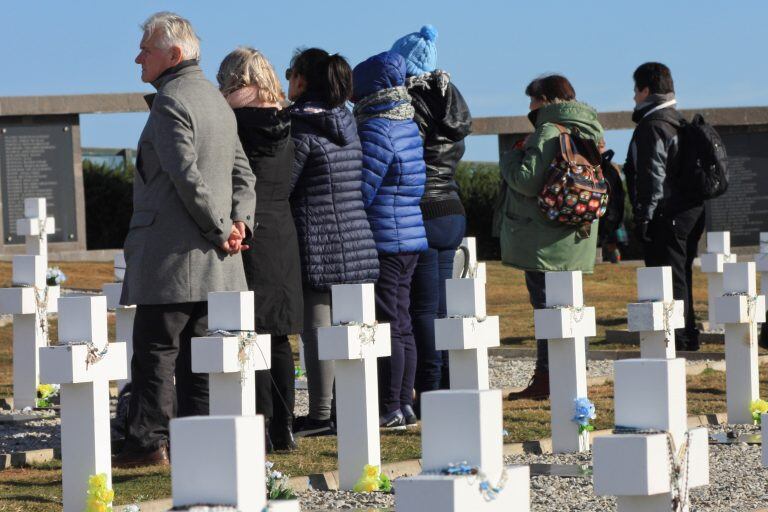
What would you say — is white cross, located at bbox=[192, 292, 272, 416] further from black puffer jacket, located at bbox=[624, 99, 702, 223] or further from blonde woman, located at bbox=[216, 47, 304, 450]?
black puffer jacket, located at bbox=[624, 99, 702, 223]

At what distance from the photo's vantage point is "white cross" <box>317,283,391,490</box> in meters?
5.58

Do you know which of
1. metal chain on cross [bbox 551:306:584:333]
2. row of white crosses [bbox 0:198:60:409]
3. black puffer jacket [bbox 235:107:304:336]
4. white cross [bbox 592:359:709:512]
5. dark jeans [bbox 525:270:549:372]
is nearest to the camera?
white cross [bbox 592:359:709:512]

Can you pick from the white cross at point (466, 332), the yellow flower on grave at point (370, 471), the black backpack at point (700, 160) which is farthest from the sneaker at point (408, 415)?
the black backpack at point (700, 160)

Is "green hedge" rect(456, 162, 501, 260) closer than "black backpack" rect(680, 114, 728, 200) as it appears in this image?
No

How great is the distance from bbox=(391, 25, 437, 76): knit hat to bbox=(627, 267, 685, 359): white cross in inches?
68.6

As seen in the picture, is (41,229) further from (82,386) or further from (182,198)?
(82,386)

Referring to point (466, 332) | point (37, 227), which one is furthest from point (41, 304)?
point (466, 332)

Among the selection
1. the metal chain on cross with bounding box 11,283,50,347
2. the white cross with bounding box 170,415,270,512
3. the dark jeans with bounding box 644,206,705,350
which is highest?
the dark jeans with bounding box 644,206,705,350

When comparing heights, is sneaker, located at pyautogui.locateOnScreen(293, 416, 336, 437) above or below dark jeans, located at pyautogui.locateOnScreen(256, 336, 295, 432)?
below

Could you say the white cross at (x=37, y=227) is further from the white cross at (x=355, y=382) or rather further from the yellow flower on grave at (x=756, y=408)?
the white cross at (x=355, y=382)

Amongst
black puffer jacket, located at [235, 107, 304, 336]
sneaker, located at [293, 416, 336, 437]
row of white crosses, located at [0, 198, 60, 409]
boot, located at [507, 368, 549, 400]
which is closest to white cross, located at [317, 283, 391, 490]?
black puffer jacket, located at [235, 107, 304, 336]

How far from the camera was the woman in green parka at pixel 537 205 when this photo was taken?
7.95 meters

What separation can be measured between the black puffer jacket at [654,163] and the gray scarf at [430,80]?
246 centimetres

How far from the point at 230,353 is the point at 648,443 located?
242 centimetres
